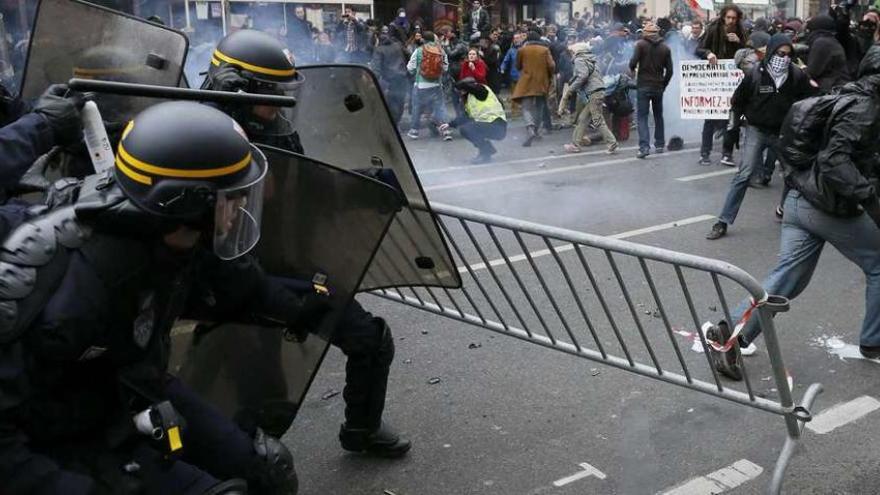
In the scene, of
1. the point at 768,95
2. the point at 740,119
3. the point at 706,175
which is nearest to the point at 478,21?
the point at 740,119

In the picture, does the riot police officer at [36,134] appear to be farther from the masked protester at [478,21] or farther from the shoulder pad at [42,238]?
the masked protester at [478,21]

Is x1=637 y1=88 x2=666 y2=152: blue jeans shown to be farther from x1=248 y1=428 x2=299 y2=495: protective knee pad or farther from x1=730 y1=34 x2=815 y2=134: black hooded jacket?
x1=248 y1=428 x2=299 y2=495: protective knee pad

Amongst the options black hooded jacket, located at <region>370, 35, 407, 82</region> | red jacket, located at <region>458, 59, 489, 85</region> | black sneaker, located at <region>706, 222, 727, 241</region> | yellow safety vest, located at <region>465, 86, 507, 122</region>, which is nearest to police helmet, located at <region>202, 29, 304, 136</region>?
black sneaker, located at <region>706, 222, 727, 241</region>

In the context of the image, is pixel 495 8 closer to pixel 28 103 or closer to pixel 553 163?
pixel 553 163

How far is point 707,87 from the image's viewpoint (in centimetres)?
1080

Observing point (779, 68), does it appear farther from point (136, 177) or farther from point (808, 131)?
point (136, 177)

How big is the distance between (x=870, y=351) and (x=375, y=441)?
2.69 meters

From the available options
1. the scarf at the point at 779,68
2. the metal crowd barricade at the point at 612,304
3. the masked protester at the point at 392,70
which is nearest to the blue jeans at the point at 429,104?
the masked protester at the point at 392,70

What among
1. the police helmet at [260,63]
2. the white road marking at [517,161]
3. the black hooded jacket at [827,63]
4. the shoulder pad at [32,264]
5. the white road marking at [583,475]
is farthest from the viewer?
the white road marking at [517,161]

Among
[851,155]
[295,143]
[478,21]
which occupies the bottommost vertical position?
[851,155]

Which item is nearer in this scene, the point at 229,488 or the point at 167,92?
the point at 229,488

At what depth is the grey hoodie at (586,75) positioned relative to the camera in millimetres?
11880

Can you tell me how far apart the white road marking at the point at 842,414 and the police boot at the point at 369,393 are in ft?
5.99

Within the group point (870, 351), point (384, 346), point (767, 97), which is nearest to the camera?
point (384, 346)
